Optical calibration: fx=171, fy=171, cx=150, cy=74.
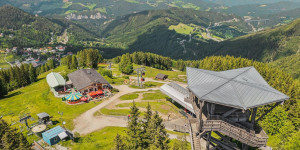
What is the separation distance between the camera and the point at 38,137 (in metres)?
48.9

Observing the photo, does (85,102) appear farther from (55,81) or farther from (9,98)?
(9,98)

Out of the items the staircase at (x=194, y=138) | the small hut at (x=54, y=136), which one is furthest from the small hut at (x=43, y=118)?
the staircase at (x=194, y=138)

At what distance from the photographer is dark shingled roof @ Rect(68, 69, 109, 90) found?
8439 cm

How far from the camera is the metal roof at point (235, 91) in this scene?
23.0 m

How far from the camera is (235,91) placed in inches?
985

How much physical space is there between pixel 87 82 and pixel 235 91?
243 ft

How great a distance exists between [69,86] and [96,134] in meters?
50.6

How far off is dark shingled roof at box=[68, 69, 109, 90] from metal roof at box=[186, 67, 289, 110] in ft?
216

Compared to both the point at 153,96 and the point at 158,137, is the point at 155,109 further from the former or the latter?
the point at 158,137

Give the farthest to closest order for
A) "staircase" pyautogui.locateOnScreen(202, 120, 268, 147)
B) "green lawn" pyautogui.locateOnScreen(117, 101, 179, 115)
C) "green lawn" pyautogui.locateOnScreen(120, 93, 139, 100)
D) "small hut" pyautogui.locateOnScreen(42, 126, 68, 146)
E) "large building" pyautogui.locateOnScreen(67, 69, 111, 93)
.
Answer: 1. "large building" pyautogui.locateOnScreen(67, 69, 111, 93)
2. "green lawn" pyautogui.locateOnScreen(120, 93, 139, 100)
3. "green lawn" pyautogui.locateOnScreen(117, 101, 179, 115)
4. "small hut" pyautogui.locateOnScreen(42, 126, 68, 146)
5. "staircase" pyautogui.locateOnScreen(202, 120, 268, 147)

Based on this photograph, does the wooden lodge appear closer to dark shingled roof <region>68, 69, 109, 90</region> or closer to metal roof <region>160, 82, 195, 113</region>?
metal roof <region>160, 82, 195, 113</region>

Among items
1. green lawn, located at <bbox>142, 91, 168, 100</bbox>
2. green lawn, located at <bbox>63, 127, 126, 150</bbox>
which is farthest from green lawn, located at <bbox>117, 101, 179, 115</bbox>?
green lawn, located at <bbox>63, 127, 126, 150</bbox>

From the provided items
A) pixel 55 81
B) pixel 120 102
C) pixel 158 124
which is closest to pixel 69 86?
pixel 55 81

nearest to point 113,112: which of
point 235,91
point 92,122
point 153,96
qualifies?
point 92,122
